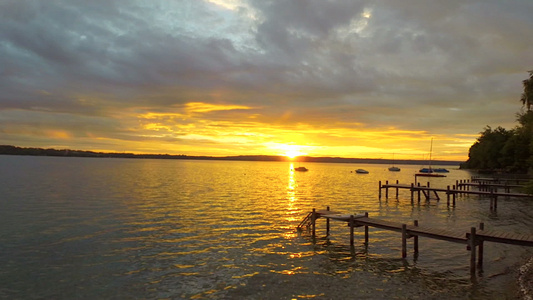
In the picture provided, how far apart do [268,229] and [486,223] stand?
18852 millimetres

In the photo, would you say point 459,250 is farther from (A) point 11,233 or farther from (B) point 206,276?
(A) point 11,233

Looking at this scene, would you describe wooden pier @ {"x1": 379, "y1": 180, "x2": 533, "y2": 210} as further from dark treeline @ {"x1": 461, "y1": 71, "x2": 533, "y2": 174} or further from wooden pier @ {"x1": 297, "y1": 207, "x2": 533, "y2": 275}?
dark treeline @ {"x1": 461, "y1": 71, "x2": 533, "y2": 174}

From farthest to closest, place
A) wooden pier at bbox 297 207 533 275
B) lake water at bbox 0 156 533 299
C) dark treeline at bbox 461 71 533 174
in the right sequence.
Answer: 1. dark treeline at bbox 461 71 533 174
2. wooden pier at bbox 297 207 533 275
3. lake water at bbox 0 156 533 299

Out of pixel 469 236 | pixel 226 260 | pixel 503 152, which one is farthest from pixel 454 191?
pixel 503 152

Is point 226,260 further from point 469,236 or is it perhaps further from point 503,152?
point 503,152

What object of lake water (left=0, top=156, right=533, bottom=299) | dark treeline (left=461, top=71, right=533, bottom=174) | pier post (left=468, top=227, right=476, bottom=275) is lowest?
lake water (left=0, top=156, right=533, bottom=299)

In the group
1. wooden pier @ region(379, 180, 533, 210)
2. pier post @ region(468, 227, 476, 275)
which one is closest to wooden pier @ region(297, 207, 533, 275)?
pier post @ region(468, 227, 476, 275)

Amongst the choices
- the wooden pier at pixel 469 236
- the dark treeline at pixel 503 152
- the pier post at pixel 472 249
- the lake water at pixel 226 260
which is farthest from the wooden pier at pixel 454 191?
the dark treeline at pixel 503 152

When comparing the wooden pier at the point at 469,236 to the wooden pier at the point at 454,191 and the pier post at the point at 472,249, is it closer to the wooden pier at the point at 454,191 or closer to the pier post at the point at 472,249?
the pier post at the point at 472,249

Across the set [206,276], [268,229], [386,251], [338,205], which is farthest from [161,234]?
[338,205]

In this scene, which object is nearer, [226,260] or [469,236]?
[469,236]

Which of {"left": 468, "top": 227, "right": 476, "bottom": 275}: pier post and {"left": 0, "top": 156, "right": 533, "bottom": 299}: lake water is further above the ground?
{"left": 468, "top": 227, "right": 476, "bottom": 275}: pier post

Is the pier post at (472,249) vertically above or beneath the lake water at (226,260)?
above

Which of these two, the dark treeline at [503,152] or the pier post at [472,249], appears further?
the dark treeline at [503,152]
